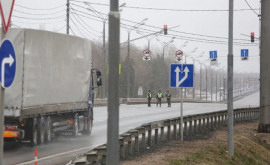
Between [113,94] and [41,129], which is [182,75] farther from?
[113,94]

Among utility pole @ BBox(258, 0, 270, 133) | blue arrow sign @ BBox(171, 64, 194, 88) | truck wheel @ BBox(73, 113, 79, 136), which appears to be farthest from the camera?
utility pole @ BBox(258, 0, 270, 133)

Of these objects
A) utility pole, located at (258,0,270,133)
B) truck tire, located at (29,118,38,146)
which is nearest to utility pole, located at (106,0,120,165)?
truck tire, located at (29,118,38,146)

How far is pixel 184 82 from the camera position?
55.7 ft

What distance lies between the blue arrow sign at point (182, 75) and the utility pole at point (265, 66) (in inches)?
334

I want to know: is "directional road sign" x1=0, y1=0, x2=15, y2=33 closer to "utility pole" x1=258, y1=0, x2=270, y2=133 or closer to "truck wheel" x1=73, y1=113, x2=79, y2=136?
"truck wheel" x1=73, y1=113, x2=79, y2=136

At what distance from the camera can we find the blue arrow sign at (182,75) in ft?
55.7

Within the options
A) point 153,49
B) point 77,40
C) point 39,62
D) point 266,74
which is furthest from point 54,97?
point 153,49

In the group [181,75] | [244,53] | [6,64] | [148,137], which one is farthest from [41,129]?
[244,53]

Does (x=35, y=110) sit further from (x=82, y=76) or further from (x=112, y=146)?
(x=112, y=146)

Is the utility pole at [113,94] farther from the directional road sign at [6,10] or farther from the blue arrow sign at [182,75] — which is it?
the blue arrow sign at [182,75]

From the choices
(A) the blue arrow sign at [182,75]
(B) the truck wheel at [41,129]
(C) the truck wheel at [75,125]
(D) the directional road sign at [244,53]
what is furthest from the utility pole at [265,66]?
(D) the directional road sign at [244,53]

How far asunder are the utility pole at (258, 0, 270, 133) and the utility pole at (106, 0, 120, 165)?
1775 centimetres

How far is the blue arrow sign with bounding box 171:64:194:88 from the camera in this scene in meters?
17.0

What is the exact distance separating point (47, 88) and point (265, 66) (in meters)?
12.0
